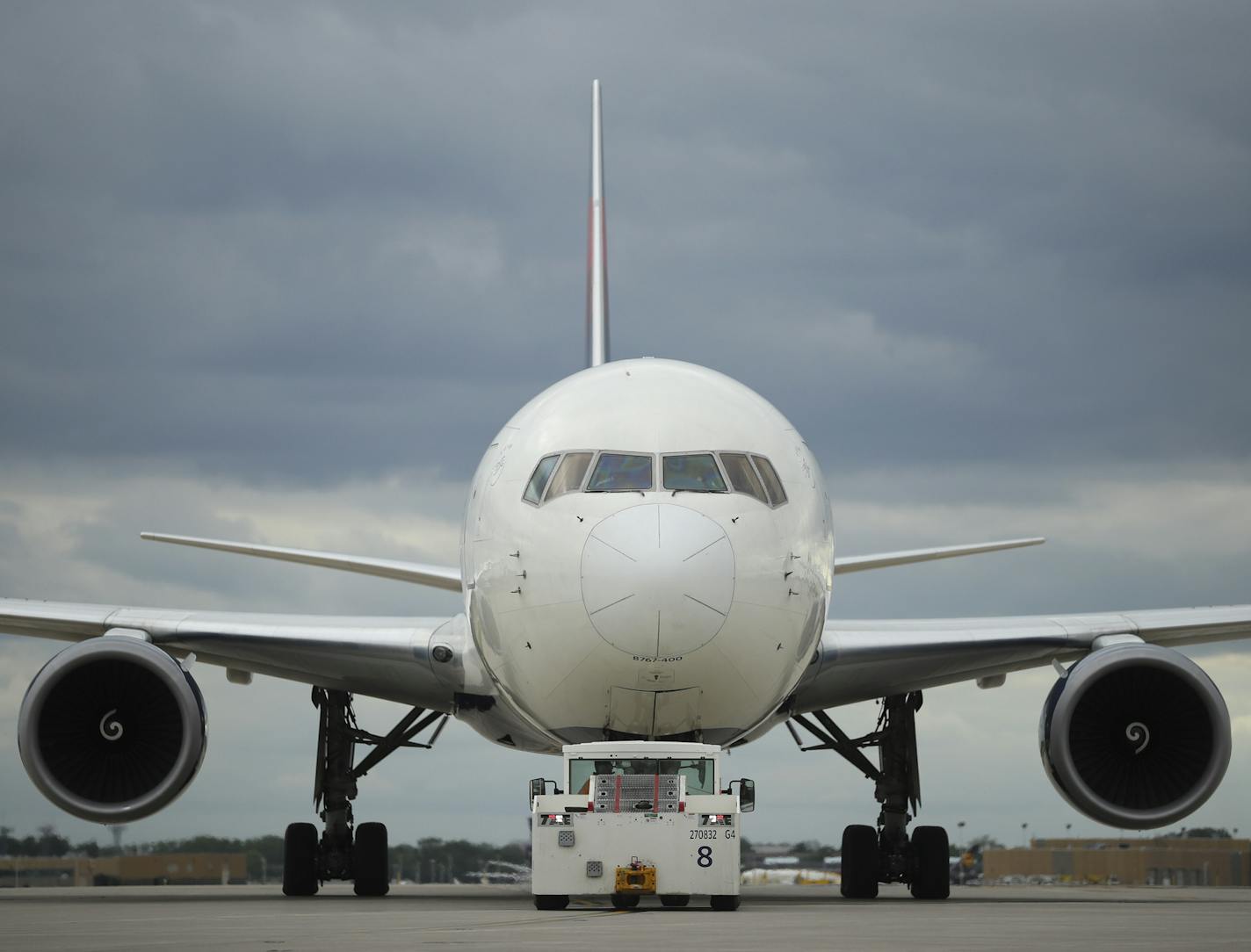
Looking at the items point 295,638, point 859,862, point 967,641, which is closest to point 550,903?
point 295,638

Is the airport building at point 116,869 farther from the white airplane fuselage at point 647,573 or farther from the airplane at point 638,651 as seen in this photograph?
the white airplane fuselage at point 647,573

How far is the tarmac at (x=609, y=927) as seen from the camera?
8.06 m

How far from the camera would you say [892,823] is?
18.5 m

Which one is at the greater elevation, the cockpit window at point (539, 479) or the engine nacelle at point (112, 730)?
the cockpit window at point (539, 479)

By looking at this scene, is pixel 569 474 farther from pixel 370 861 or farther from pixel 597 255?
pixel 597 255

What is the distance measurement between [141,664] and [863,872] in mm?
7945

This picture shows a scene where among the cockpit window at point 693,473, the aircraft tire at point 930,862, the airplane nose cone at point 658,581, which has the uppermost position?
the cockpit window at point 693,473

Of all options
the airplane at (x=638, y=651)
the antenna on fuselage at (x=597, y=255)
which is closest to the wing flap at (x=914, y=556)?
the airplane at (x=638, y=651)

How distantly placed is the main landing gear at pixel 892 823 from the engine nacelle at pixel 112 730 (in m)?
6.37

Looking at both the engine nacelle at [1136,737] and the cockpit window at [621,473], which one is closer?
the cockpit window at [621,473]

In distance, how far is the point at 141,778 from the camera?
1507 cm

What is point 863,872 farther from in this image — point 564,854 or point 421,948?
point 421,948

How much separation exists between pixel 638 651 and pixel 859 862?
298 inches

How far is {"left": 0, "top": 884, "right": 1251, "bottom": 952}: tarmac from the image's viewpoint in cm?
806
